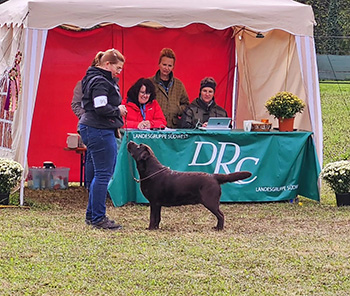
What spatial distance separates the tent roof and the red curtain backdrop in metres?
1.45

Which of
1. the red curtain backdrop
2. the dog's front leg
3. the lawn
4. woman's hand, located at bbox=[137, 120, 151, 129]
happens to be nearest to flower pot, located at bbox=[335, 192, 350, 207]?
the lawn

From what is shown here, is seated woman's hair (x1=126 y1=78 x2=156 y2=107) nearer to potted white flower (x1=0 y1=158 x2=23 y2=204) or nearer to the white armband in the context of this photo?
potted white flower (x1=0 y1=158 x2=23 y2=204)

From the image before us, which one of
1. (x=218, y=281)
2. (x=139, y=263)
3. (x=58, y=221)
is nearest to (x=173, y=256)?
(x=139, y=263)

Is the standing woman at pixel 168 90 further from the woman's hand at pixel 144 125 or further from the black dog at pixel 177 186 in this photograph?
the black dog at pixel 177 186

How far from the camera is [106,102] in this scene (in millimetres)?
6371

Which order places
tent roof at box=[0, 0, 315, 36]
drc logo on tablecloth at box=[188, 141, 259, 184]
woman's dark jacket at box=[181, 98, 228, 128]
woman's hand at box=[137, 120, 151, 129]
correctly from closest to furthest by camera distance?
1. tent roof at box=[0, 0, 315, 36]
2. woman's hand at box=[137, 120, 151, 129]
3. drc logo on tablecloth at box=[188, 141, 259, 184]
4. woman's dark jacket at box=[181, 98, 228, 128]

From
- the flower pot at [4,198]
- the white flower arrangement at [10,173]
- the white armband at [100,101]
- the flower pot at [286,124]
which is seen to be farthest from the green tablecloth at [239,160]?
the white armband at [100,101]

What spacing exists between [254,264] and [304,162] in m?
3.28

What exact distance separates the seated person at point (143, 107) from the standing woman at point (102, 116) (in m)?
1.48

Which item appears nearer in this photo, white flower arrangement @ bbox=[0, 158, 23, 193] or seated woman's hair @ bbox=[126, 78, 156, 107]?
white flower arrangement @ bbox=[0, 158, 23, 193]

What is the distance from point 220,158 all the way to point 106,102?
209 cm

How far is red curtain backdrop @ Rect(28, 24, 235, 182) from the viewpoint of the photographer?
956cm

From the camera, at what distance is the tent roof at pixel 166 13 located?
24.5 feet

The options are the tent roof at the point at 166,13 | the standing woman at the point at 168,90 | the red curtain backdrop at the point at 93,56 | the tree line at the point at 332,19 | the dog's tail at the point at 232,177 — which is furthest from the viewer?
the tree line at the point at 332,19
